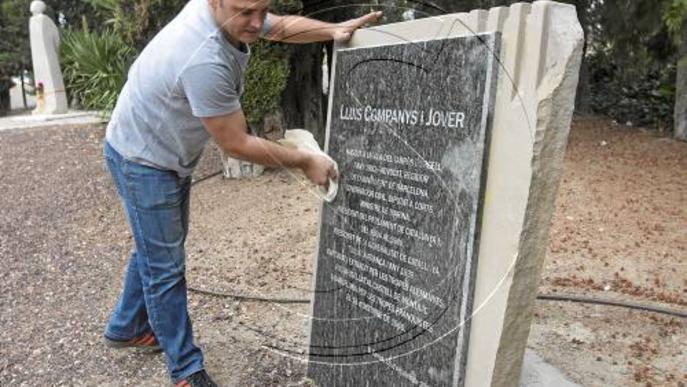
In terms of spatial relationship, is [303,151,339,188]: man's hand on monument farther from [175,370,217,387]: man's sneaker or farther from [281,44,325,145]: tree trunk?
[281,44,325,145]: tree trunk

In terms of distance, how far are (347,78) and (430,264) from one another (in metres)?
0.92

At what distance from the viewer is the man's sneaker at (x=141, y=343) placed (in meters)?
3.24

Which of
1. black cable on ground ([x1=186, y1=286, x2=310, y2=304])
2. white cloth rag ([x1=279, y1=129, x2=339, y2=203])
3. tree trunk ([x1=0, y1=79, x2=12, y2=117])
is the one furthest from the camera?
tree trunk ([x1=0, y1=79, x2=12, y2=117])

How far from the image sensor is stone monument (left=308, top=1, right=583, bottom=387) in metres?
1.92

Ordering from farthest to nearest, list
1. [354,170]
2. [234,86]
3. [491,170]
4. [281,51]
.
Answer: [281,51] < [354,170] < [234,86] < [491,170]

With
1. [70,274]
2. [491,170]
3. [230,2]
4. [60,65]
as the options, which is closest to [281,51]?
[70,274]

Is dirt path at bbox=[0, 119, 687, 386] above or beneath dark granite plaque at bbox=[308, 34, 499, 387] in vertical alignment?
beneath

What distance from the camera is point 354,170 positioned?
8.66ft

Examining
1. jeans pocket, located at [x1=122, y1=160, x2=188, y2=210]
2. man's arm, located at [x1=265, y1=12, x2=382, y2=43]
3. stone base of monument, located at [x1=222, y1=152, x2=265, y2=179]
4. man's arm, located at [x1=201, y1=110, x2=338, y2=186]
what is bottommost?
stone base of monument, located at [x1=222, y1=152, x2=265, y2=179]

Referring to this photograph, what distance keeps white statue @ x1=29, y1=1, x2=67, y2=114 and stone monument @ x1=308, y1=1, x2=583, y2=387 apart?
40.1ft

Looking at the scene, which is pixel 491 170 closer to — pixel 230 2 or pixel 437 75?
pixel 437 75

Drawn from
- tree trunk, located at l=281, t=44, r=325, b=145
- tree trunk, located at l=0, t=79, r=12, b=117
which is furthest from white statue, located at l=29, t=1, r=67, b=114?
tree trunk, located at l=0, t=79, r=12, b=117

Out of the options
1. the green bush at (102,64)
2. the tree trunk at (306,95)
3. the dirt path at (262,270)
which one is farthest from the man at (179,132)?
the green bush at (102,64)

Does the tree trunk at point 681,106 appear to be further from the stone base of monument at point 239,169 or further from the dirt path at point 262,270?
the stone base of monument at point 239,169
